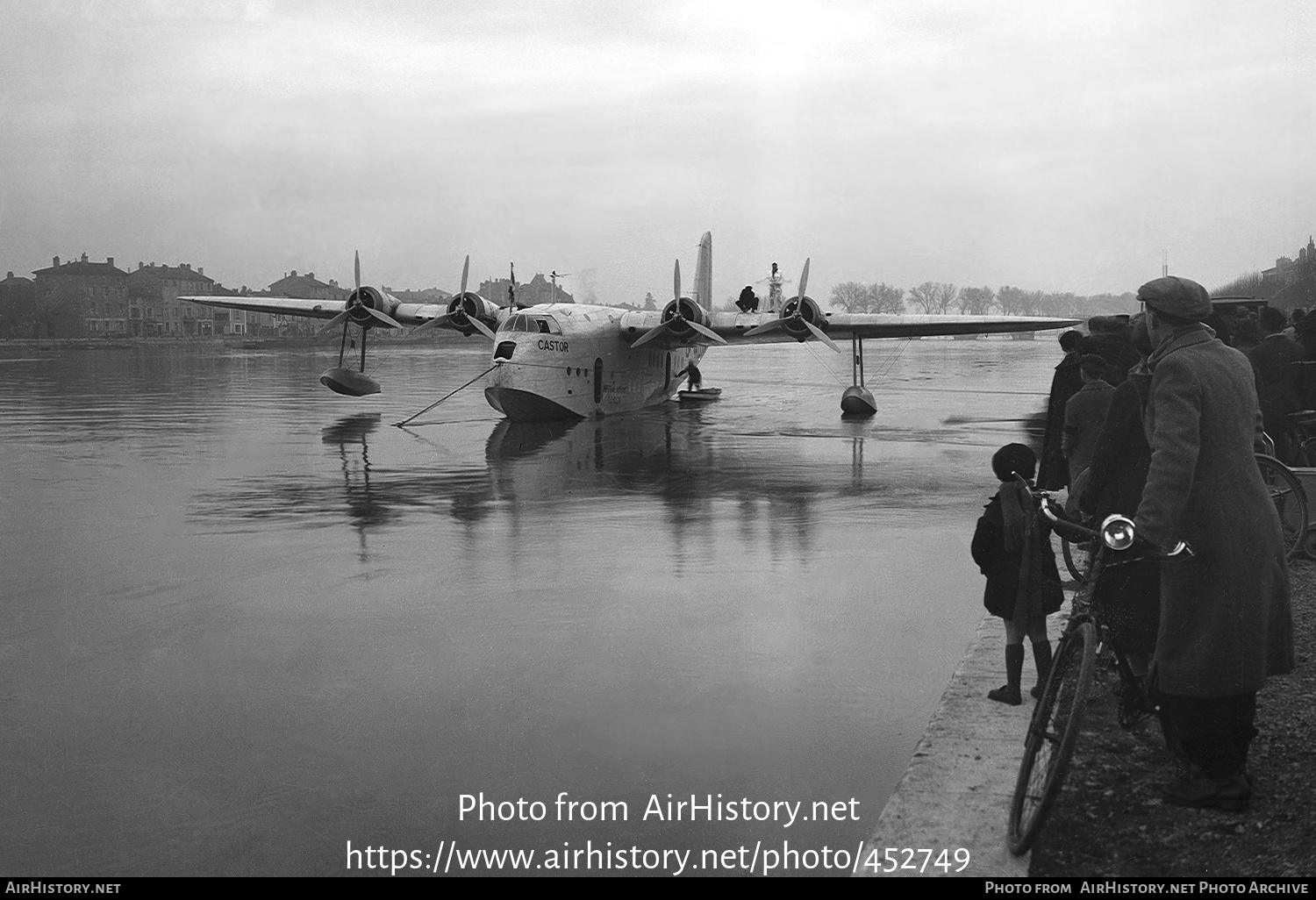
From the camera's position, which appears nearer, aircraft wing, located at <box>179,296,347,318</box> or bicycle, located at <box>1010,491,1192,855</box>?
bicycle, located at <box>1010,491,1192,855</box>

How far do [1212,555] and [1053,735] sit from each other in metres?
0.89

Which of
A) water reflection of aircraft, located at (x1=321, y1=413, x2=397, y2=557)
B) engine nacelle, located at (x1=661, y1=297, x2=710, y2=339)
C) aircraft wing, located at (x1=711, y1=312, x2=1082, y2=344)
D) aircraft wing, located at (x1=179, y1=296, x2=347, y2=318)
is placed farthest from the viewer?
aircraft wing, located at (x1=179, y1=296, x2=347, y2=318)

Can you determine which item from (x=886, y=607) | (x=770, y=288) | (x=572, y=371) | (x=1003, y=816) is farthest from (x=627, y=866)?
(x=770, y=288)

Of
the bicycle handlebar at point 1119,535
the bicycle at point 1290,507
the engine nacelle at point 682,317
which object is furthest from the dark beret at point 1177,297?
the engine nacelle at point 682,317

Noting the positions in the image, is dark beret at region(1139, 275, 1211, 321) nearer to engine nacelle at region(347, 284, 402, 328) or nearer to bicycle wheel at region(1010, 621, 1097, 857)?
bicycle wheel at region(1010, 621, 1097, 857)

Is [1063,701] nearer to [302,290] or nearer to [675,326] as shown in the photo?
[675,326]

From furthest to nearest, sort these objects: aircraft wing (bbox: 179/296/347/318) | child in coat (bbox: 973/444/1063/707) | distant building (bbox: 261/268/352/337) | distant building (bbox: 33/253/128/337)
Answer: distant building (bbox: 261/268/352/337), distant building (bbox: 33/253/128/337), aircraft wing (bbox: 179/296/347/318), child in coat (bbox: 973/444/1063/707)

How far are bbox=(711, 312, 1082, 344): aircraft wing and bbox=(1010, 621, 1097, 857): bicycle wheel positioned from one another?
865 inches

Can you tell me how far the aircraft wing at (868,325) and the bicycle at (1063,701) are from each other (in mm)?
21604

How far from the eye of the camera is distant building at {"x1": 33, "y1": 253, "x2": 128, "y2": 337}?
118312mm

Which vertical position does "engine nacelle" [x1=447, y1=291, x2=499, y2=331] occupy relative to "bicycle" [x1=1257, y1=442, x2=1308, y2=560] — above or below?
above

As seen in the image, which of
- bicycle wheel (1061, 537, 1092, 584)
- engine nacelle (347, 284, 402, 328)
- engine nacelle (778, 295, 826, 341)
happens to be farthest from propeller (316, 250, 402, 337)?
bicycle wheel (1061, 537, 1092, 584)

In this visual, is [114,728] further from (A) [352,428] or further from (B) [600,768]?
(A) [352,428]

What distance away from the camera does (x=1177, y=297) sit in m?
4.16
